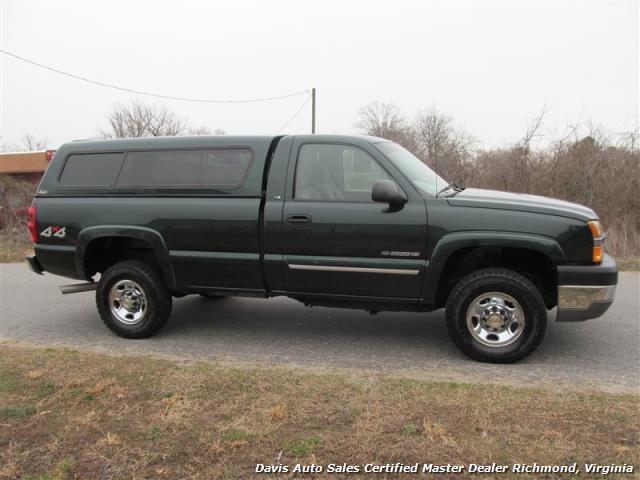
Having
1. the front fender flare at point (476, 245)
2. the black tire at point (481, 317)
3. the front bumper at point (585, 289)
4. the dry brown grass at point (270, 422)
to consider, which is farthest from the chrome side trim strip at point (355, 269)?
the front bumper at point (585, 289)

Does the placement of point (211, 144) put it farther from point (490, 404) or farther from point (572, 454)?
point (572, 454)

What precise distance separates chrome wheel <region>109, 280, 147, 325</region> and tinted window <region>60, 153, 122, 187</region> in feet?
3.40

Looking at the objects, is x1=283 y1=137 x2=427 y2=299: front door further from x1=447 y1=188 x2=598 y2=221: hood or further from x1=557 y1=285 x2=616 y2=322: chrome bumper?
x1=557 y1=285 x2=616 y2=322: chrome bumper

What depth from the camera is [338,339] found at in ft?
16.7

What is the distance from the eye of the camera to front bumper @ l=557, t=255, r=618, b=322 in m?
4.13

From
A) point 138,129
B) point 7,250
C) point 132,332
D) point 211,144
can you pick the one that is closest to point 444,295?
point 211,144

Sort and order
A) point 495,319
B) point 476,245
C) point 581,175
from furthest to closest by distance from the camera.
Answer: point 581,175
point 495,319
point 476,245

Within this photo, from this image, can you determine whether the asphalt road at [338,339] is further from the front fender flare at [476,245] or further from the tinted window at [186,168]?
the tinted window at [186,168]

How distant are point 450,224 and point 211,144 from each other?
2346mm

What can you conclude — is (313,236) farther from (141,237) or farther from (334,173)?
(141,237)

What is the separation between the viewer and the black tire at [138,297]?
16.9 ft

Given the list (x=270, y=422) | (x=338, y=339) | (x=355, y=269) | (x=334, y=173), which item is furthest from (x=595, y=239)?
(x=270, y=422)

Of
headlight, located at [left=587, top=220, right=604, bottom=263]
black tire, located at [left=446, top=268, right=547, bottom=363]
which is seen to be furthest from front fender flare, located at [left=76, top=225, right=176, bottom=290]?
headlight, located at [left=587, top=220, right=604, bottom=263]

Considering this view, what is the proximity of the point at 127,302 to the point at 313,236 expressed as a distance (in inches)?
82.6
